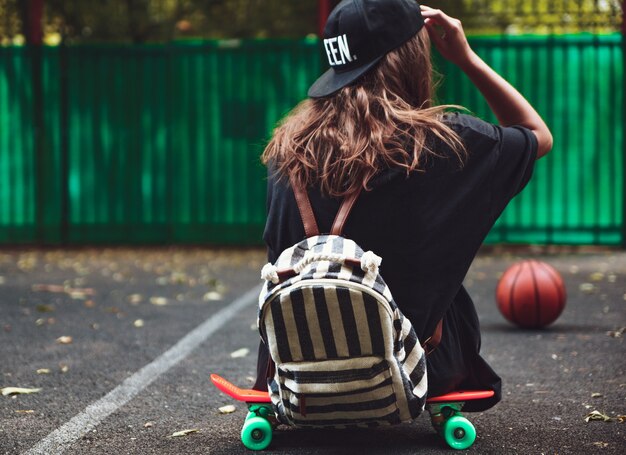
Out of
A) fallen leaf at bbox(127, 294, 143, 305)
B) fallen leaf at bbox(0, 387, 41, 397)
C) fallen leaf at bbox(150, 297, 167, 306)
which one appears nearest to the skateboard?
fallen leaf at bbox(0, 387, 41, 397)

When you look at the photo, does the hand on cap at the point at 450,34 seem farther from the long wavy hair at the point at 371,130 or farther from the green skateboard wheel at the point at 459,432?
the green skateboard wheel at the point at 459,432

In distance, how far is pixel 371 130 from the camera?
11.5 feet

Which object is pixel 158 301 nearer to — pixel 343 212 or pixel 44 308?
pixel 44 308

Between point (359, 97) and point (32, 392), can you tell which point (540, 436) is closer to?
point (359, 97)

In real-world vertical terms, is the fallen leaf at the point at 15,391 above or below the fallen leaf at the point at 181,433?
below

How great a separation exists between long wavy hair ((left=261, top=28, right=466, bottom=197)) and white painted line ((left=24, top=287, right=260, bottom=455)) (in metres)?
1.45

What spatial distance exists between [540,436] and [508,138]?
4.17 feet

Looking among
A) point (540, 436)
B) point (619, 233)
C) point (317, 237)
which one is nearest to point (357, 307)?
point (317, 237)

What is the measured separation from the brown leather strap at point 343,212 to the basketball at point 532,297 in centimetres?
334

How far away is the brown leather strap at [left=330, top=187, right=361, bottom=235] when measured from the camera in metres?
3.45

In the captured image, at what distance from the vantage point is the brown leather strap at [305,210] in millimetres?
3475

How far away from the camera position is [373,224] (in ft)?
11.6

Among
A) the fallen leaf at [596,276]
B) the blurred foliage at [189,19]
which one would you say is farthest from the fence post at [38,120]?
the fallen leaf at [596,276]

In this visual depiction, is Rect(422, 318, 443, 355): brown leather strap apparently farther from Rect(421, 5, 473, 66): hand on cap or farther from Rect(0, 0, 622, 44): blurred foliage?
Rect(0, 0, 622, 44): blurred foliage
